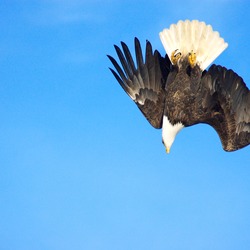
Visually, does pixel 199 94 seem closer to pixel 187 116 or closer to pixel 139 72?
pixel 187 116

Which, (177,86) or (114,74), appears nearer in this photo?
(177,86)

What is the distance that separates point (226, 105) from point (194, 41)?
4.66 ft

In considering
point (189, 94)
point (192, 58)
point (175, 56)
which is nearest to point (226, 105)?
point (189, 94)

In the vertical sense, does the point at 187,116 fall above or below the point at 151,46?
below

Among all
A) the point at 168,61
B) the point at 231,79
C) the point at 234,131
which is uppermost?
the point at 168,61

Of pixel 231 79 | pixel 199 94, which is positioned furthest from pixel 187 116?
pixel 231 79

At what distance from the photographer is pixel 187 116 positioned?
10.6 m

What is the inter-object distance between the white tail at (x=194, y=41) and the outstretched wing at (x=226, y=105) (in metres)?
0.38

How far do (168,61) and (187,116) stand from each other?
3.96ft

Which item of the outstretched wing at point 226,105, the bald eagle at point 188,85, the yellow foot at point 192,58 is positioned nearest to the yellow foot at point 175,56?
the bald eagle at point 188,85

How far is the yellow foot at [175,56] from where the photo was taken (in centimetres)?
1070

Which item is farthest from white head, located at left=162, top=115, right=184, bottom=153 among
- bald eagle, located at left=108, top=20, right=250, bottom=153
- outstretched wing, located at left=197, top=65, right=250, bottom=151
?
outstretched wing, located at left=197, top=65, right=250, bottom=151

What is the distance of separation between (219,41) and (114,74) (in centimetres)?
221

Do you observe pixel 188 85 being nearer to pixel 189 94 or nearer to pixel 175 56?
pixel 189 94
